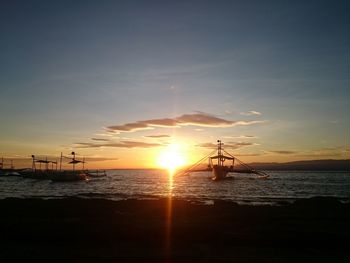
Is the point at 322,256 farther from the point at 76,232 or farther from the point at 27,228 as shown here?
the point at 27,228

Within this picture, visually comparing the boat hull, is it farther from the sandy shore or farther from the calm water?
the sandy shore

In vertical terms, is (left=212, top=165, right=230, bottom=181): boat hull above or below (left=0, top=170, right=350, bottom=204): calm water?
above

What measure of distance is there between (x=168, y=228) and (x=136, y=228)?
1.77m

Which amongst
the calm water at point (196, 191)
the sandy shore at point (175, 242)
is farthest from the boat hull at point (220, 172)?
the sandy shore at point (175, 242)

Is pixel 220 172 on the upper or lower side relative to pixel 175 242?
upper

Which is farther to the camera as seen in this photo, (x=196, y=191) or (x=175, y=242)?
(x=196, y=191)

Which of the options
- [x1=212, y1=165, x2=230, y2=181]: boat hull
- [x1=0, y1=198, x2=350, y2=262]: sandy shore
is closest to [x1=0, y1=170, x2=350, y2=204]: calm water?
[x1=0, y1=198, x2=350, y2=262]: sandy shore

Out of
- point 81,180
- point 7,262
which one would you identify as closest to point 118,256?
point 7,262

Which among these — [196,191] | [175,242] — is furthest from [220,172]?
[175,242]

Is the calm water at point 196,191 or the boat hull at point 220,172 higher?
the boat hull at point 220,172

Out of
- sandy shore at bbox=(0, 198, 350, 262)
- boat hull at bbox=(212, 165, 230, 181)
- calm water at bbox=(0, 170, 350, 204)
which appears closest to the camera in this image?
sandy shore at bbox=(0, 198, 350, 262)

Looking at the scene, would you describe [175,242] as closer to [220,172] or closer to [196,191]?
[196,191]

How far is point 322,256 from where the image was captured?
578 inches

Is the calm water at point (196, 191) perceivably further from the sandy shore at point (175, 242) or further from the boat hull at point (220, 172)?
the boat hull at point (220, 172)
